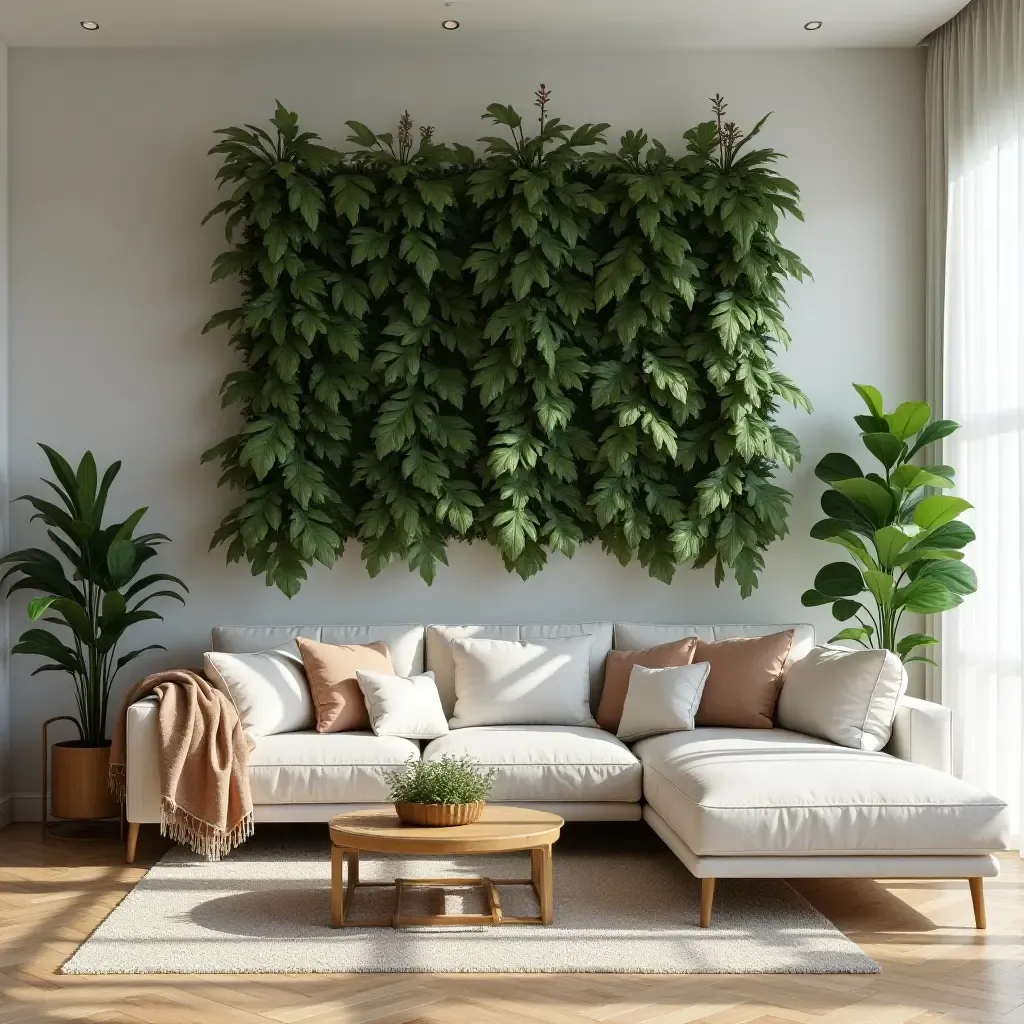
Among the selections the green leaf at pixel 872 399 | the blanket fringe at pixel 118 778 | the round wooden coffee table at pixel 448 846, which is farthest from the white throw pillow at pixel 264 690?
the green leaf at pixel 872 399

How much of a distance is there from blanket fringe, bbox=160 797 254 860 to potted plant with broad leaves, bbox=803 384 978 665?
2430mm

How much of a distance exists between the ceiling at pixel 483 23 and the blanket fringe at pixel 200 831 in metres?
3.10

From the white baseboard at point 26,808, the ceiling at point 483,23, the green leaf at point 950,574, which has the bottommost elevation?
the white baseboard at point 26,808

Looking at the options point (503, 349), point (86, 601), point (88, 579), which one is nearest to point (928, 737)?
point (503, 349)

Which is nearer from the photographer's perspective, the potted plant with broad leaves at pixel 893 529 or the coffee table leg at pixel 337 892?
the coffee table leg at pixel 337 892

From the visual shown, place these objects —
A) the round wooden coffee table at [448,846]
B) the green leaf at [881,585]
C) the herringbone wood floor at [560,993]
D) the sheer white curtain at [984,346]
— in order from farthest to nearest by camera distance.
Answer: the green leaf at [881,585]
the sheer white curtain at [984,346]
the round wooden coffee table at [448,846]
the herringbone wood floor at [560,993]

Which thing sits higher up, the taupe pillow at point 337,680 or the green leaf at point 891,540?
the green leaf at point 891,540

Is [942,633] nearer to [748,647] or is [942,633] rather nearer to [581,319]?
[748,647]

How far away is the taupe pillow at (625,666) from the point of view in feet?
15.6

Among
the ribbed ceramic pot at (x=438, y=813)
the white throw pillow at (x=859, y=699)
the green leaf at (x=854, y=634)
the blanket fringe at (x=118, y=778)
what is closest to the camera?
the ribbed ceramic pot at (x=438, y=813)

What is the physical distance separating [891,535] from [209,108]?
3371 mm

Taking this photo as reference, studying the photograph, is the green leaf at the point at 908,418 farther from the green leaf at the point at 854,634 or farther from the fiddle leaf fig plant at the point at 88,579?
the fiddle leaf fig plant at the point at 88,579

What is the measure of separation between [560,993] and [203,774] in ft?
5.49

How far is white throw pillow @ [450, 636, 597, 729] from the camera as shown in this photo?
15.6 ft
